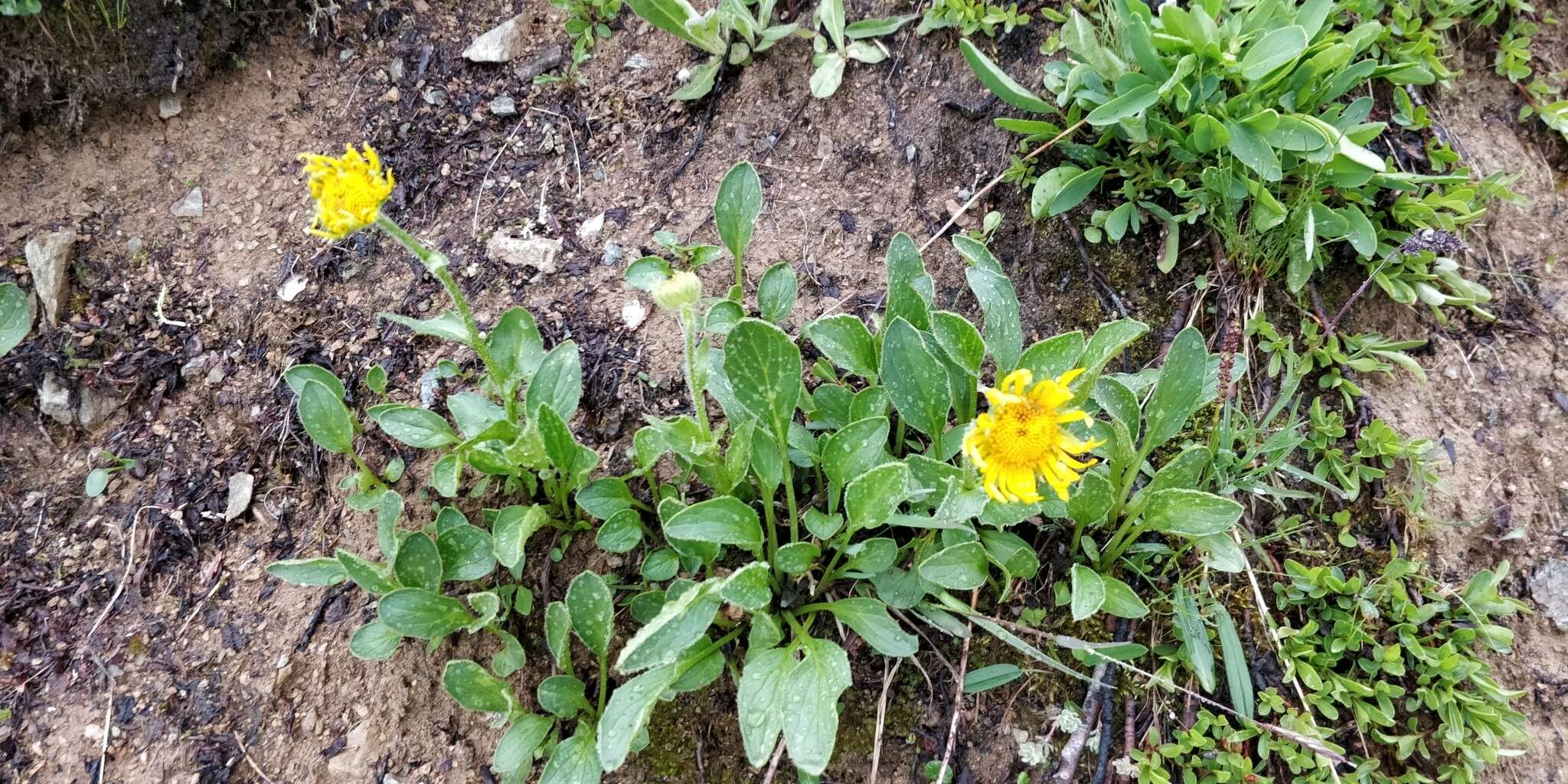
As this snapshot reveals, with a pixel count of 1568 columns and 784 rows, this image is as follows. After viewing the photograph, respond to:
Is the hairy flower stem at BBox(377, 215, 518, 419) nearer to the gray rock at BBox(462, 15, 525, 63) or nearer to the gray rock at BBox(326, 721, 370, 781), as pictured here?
the gray rock at BBox(326, 721, 370, 781)

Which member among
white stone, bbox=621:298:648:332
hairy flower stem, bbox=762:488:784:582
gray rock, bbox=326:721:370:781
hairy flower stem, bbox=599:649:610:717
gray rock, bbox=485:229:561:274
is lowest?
gray rock, bbox=326:721:370:781

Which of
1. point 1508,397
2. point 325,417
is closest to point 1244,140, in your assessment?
point 1508,397

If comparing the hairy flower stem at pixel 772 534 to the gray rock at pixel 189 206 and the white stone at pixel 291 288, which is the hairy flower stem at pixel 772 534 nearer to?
the white stone at pixel 291 288

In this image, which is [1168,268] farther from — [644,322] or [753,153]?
[644,322]

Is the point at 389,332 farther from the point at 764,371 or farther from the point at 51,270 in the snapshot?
the point at 764,371

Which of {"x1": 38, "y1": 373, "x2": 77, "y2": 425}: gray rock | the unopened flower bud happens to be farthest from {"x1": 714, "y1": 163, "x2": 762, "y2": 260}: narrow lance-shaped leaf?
{"x1": 38, "y1": 373, "x2": 77, "y2": 425}: gray rock
